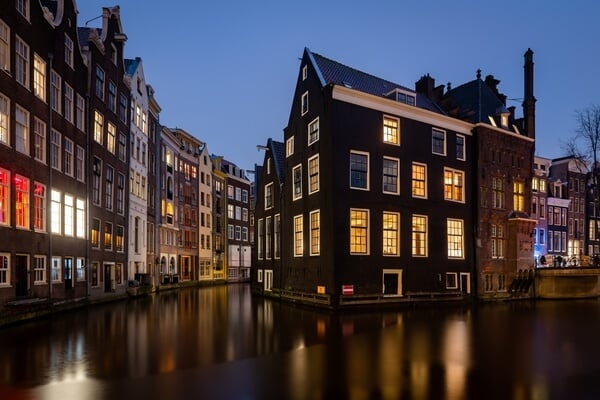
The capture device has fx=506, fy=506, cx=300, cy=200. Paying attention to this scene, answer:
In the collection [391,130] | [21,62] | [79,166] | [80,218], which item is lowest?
[80,218]

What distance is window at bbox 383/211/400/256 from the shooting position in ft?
123

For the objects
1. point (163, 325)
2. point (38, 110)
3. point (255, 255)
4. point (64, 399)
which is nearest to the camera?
point (64, 399)

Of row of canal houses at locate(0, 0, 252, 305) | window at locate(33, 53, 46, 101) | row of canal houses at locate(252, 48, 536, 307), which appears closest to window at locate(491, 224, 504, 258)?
row of canal houses at locate(252, 48, 536, 307)

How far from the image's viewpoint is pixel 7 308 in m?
24.6

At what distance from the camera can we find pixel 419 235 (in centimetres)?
3959

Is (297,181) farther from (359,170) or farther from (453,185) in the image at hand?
(453,185)

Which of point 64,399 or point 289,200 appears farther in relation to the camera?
point 289,200

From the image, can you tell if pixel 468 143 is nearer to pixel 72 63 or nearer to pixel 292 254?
pixel 292 254

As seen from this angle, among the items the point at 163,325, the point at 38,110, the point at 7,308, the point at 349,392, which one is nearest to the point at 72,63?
the point at 38,110

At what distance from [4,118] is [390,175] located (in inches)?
998

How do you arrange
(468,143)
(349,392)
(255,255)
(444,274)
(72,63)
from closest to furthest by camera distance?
(349,392), (72,63), (444,274), (468,143), (255,255)

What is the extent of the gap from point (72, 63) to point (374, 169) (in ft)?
73.3

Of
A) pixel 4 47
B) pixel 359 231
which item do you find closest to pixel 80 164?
pixel 4 47

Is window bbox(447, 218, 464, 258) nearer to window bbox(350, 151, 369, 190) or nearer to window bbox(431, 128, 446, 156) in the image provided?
window bbox(431, 128, 446, 156)
